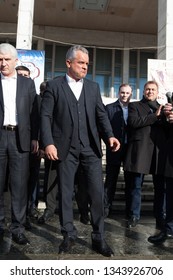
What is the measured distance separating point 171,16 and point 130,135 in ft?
20.6

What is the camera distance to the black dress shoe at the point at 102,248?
120 inches

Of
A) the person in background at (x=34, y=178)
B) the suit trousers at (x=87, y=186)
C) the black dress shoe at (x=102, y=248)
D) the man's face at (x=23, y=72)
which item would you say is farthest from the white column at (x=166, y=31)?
the black dress shoe at (x=102, y=248)

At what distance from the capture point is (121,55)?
17750mm

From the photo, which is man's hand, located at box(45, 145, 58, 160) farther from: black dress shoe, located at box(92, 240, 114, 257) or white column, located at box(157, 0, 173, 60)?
white column, located at box(157, 0, 173, 60)

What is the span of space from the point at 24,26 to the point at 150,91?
22.3 ft

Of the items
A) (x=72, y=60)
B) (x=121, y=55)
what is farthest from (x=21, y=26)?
(x=121, y=55)

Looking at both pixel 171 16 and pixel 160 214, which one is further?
pixel 171 16

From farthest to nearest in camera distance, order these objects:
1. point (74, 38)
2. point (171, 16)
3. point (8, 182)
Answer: point (74, 38)
point (171, 16)
point (8, 182)

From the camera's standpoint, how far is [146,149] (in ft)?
14.2

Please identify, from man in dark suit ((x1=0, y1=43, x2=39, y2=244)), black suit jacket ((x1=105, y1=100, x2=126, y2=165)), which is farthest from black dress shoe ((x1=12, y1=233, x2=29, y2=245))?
black suit jacket ((x1=105, y1=100, x2=126, y2=165))

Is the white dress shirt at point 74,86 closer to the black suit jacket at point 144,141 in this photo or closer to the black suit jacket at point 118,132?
the black suit jacket at point 144,141

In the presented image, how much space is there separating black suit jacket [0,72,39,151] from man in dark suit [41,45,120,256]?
0.32 m

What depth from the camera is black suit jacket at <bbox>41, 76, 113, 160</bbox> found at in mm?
3188

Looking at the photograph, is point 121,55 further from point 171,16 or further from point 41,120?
point 41,120
